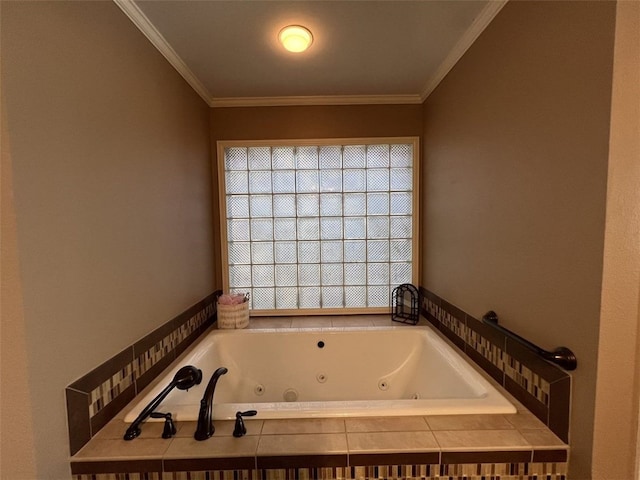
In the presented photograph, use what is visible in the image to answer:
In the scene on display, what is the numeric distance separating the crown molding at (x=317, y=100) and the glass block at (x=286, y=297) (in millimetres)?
1412

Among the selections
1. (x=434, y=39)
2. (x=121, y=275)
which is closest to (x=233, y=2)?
(x=434, y=39)

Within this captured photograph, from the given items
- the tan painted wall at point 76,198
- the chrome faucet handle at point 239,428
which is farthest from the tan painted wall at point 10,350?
the chrome faucet handle at point 239,428

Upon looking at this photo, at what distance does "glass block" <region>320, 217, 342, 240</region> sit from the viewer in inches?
88.9

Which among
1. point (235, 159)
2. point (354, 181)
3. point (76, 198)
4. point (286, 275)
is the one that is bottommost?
point (286, 275)

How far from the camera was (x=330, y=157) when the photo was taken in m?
2.22

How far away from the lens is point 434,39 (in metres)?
1.48

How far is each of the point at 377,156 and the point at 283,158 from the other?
0.73m

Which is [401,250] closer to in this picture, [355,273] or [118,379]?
[355,273]

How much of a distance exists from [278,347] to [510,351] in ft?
4.31

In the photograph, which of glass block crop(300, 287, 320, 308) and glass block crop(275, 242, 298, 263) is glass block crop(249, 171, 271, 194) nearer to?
glass block crop(275, 242, 298, 263)

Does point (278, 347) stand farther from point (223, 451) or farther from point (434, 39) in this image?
point (434, 39)

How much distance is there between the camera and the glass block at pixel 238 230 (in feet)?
7.41

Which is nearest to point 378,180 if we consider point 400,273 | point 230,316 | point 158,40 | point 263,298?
point 400,273

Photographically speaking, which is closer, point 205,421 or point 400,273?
point 205,421
